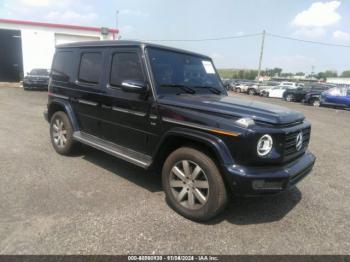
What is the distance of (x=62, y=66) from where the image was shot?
224 inches

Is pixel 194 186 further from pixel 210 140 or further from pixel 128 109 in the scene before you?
pixel 128 109

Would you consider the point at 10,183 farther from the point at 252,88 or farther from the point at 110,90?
the point at 252,88

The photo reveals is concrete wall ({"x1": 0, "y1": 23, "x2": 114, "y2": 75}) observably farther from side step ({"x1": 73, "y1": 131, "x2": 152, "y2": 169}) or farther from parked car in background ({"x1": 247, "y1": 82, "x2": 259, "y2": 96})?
side step ({"x1": 73, "y1": 131, "x2": 152, "y2": 169})

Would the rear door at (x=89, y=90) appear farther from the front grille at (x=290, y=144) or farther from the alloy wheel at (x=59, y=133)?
the front grille at (x=290, y=144)

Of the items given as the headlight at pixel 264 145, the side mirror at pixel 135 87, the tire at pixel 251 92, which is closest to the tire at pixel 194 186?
the headlight at pixel 264 145

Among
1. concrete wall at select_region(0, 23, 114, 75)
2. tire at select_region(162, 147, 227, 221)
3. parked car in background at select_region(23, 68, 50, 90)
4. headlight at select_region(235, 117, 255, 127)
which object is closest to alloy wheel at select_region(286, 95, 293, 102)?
concrete wall at select_region(0, 23, 114, 75)

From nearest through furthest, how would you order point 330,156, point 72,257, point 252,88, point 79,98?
point 72,257
point 79,98
point 330,156
point 252,88

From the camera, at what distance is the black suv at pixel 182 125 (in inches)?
126

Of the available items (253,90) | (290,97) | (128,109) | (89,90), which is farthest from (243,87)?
(128,109)

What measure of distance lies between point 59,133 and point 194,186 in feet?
11.1

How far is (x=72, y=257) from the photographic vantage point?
2795 millimetres

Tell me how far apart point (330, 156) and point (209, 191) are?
15.0 ft

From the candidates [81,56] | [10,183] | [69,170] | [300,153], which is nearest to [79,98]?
[81,56]

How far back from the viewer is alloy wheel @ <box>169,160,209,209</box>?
346 cm
